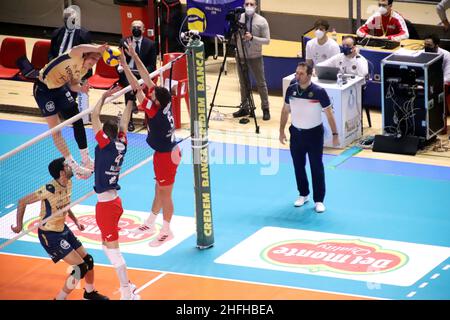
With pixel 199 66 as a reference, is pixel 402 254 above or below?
below

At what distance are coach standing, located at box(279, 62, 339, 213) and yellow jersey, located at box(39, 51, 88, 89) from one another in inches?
125

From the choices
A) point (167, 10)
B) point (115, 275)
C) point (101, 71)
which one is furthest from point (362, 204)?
point (167, 10)

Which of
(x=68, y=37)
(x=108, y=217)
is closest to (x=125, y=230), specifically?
(x=108, y=217)

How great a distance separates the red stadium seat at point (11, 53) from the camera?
76.8 ft

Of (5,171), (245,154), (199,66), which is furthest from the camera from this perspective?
(245,154)

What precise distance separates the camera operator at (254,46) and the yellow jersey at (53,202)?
7588 millimetres

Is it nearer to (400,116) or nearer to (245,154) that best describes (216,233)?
(245,154)

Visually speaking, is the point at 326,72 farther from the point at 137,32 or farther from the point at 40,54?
the point at 40,54

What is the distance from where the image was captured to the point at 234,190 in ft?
60.1

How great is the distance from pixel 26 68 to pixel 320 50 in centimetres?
603

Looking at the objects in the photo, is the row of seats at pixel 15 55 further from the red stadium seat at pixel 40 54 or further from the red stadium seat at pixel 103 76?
the red stadium seat at pixel 103 76

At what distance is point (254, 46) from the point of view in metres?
21.2

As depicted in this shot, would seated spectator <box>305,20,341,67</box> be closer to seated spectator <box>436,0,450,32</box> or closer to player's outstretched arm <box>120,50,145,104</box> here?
seated spectator <box>436,0,450,32</box>

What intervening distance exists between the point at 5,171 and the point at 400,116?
6918 mm
